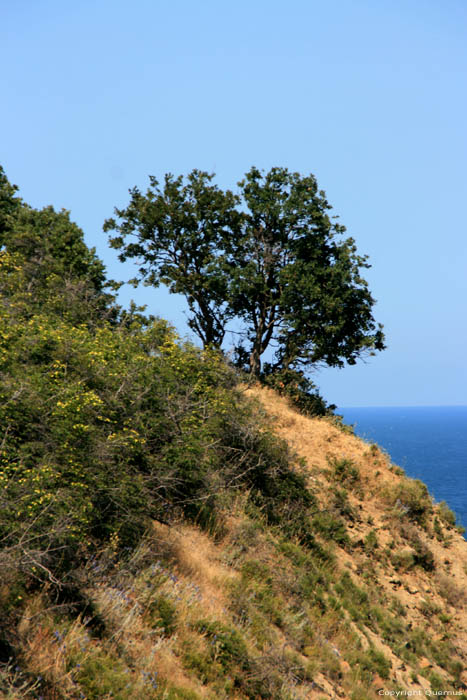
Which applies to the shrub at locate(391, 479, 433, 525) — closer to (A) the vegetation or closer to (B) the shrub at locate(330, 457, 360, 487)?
(A) the vegetation

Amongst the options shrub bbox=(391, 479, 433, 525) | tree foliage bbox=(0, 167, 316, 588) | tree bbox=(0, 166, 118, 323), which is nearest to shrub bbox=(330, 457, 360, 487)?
shrub bbox=(391, 479, 433, 525)

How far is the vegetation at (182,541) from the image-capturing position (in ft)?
26.2

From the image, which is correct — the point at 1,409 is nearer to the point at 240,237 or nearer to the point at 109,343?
the point at 109,343

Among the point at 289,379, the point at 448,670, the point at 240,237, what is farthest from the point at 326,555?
the point at 240,237

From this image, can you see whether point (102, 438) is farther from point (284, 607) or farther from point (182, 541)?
point (284, 607)

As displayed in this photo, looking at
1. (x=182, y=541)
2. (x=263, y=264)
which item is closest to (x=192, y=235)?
(x=263, y=264)

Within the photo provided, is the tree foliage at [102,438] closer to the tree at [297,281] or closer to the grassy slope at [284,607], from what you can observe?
the grassy slope at [284,607]

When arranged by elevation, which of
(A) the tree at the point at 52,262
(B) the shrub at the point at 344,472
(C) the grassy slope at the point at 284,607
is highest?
(A) the tree at the point at 52,262

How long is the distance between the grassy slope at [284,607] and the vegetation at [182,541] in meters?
0.04

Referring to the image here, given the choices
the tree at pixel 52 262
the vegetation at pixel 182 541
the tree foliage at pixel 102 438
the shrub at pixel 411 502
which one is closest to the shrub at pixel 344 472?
the vegetation at pixel 182 541

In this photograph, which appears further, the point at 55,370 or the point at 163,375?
the point at 163,375

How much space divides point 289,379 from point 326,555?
14813 mm

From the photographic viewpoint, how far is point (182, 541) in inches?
480

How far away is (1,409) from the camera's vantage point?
9.66 m
